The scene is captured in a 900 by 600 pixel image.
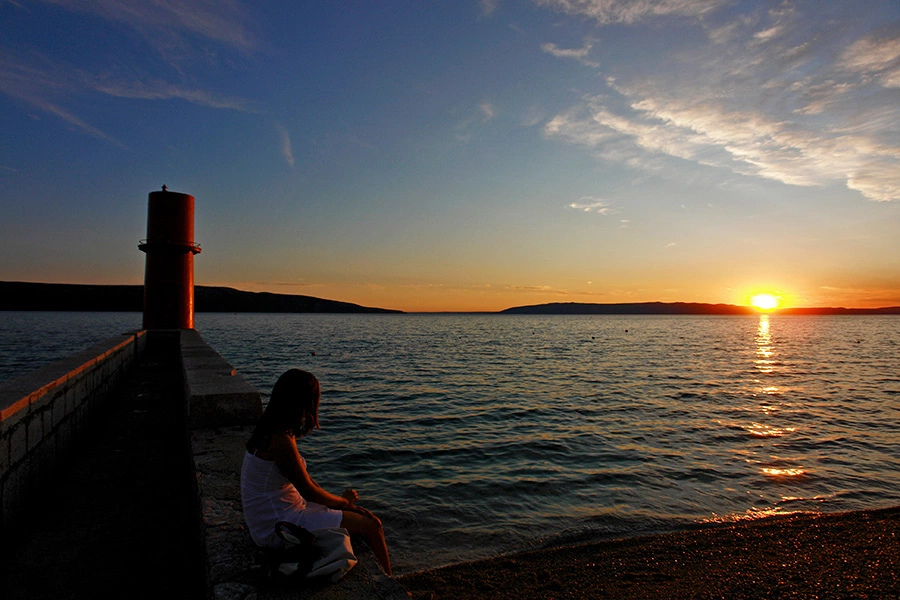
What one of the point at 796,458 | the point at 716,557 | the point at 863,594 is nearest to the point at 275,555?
the point at 716,557

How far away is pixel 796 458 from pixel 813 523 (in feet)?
14.7

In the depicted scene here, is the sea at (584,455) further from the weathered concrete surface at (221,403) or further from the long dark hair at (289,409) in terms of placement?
the long dark hair at (289,409)

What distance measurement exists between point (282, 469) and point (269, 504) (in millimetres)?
218

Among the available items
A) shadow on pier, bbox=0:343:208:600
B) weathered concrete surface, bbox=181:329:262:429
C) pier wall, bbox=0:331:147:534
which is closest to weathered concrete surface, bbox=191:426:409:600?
shadow on pier, bbox=0:343:208:600

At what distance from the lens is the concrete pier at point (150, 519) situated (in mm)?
2916

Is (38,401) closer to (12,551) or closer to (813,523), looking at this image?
(12,551)

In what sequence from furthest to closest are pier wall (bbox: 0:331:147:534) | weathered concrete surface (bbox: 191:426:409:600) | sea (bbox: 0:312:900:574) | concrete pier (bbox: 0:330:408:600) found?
sea (bbox: 0:312:900:574), pier wall (bbox: 0:331:147:534), concrete pier (bbox: 0:330:408:600), weathered concrete surface (bbox: 191:426:409:600)

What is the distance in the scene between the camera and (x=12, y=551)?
3902 millimetres

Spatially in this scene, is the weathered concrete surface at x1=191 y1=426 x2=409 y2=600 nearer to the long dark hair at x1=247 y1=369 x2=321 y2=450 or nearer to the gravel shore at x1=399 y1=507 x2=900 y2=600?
the long dark hair at x1=247 y1=369 x2=321 y2=450

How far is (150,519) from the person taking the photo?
14.7ft

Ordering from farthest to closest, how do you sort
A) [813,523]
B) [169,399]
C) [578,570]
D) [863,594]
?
[169,399]
[813,523]
[578,570]
[863,594]

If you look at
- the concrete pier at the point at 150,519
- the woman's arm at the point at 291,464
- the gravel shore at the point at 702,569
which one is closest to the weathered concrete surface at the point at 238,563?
the concrete pier at the point at 150,519

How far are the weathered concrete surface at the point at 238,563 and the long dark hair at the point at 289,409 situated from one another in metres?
0.59

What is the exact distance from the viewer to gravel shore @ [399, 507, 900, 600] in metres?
5.55
